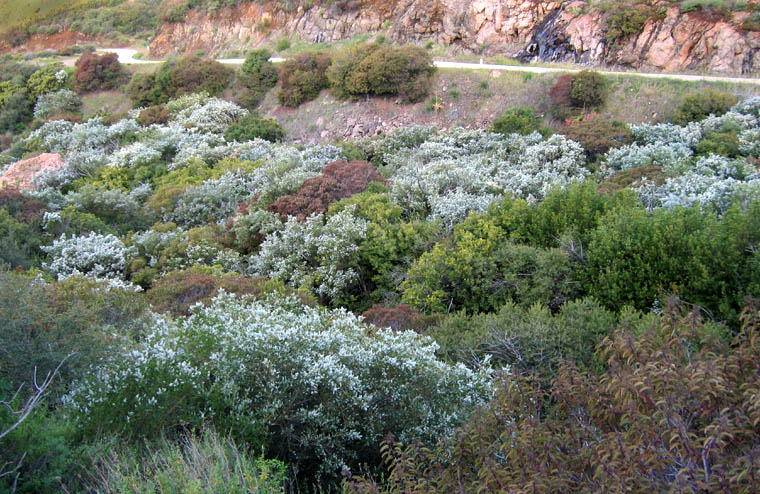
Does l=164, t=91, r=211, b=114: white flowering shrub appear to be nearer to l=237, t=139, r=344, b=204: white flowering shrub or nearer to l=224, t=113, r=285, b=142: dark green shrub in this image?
l=224, t=113, r=285, b=142: dark green shrub

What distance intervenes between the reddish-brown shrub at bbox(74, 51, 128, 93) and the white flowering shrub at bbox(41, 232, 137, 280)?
26.5 metres

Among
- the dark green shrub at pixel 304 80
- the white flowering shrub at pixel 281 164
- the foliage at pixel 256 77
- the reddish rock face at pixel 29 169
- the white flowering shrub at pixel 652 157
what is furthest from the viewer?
the foliage at pixel 256 77

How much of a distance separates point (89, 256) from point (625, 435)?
49.0 ft

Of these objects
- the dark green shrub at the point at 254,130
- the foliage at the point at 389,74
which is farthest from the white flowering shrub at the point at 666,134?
the dark green shrub at the point at 254,130

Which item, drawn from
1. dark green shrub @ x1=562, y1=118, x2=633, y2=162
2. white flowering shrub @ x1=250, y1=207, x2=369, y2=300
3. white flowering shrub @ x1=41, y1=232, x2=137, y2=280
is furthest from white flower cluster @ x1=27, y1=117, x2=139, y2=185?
dark green shrub @ x1=562, y1=118, x2=633, y2=162

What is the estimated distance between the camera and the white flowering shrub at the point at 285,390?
603 cm

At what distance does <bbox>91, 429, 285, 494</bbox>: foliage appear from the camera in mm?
4496

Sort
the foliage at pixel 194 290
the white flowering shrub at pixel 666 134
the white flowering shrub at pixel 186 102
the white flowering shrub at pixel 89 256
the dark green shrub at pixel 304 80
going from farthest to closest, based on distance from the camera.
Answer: the white flowering shrub at pixel 186 102
the dark green shrub at pixel 304 80
the white flowering shrub at pixel 666 134
the white flowering shrub at pixel 89 256
the foliage at pixel 194 290

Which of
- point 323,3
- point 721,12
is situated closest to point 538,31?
point 721,12

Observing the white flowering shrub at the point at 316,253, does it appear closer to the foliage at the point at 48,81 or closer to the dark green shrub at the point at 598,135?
the dark green shrub at the point at 598,135

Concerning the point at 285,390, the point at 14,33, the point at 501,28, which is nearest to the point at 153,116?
the point at 501,28

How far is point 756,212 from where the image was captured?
10539 mm

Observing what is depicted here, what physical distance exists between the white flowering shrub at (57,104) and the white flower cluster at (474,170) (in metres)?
25.7

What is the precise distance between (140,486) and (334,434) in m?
2.37
